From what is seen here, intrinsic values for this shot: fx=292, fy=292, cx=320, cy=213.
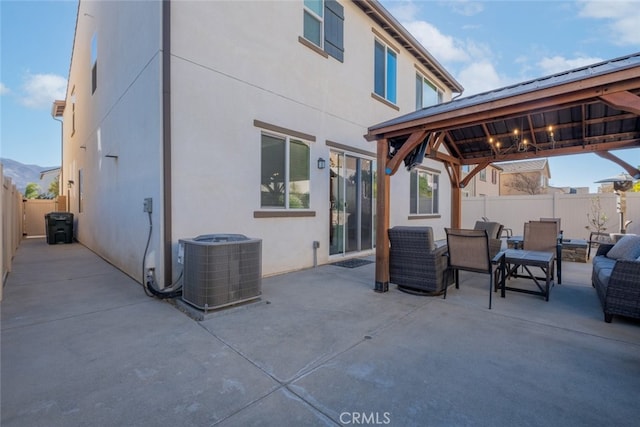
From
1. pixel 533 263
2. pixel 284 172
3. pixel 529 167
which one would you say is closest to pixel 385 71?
pixel 284 172

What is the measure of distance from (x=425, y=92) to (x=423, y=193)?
144 inches

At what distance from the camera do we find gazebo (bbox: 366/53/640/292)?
10.2ft

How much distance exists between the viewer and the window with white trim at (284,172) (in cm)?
550

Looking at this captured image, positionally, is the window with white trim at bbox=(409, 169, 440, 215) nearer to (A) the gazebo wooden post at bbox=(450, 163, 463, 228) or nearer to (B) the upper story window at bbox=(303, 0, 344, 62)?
(A) the gazebo wooden post at bbox=(450, 163, 463, 228)

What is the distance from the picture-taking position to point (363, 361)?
2461mm

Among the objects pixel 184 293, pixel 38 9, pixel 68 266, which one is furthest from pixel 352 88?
pixel 38 9

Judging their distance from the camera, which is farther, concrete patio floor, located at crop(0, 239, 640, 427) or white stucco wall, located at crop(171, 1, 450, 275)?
white stucco wall, located at crop(171, 1, 450, 275)

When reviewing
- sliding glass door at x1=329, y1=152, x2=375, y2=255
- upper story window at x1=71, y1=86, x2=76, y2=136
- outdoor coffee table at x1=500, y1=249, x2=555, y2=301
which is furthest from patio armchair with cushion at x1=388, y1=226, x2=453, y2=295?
upper story window at x1=71, y1=86, x2=76, y2=136

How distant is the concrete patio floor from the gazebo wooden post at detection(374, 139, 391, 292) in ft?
1.28

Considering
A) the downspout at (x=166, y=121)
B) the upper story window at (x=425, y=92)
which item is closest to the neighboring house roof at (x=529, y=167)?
the upper story window at (x=425, y=92)

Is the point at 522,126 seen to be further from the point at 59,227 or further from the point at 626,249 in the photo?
the point at 59,227

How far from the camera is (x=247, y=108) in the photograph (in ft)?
17.0

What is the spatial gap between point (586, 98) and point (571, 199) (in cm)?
917

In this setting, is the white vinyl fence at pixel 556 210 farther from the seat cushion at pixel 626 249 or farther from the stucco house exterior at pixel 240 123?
the seat cushion at pixel 626 249
